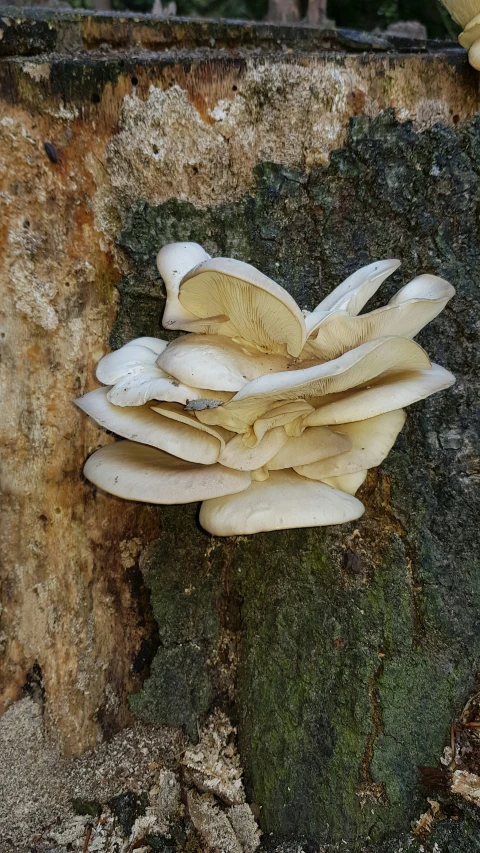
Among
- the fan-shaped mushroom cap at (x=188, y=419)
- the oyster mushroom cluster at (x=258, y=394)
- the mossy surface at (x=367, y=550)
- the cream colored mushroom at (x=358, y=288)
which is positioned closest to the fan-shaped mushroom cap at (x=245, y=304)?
the oyster mushroom cluster at (x=258, y=394)

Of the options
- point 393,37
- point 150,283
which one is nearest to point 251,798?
point 150,283

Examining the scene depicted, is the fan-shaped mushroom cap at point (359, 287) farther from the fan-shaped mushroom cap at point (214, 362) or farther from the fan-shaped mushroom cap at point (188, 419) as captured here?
the fan-shaped mushroom cap at point (188, 419)

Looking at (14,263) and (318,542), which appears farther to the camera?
(318,542)

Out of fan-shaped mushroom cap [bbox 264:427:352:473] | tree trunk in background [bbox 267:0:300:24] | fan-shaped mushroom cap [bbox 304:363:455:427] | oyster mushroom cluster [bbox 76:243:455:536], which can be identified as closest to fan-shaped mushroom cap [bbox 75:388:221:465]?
oyster mushroom cluster [bbox 76:243:455:536]

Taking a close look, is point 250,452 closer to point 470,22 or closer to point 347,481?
point 347,481

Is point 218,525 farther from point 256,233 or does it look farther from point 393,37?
point 393,37

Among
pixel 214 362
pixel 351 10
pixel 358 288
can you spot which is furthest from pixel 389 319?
pixel 351 10

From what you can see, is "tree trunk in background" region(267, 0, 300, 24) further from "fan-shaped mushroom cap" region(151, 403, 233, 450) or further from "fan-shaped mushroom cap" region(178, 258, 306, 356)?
"fan-shaped mushroom cap" region(151, 403, 233, 450)
